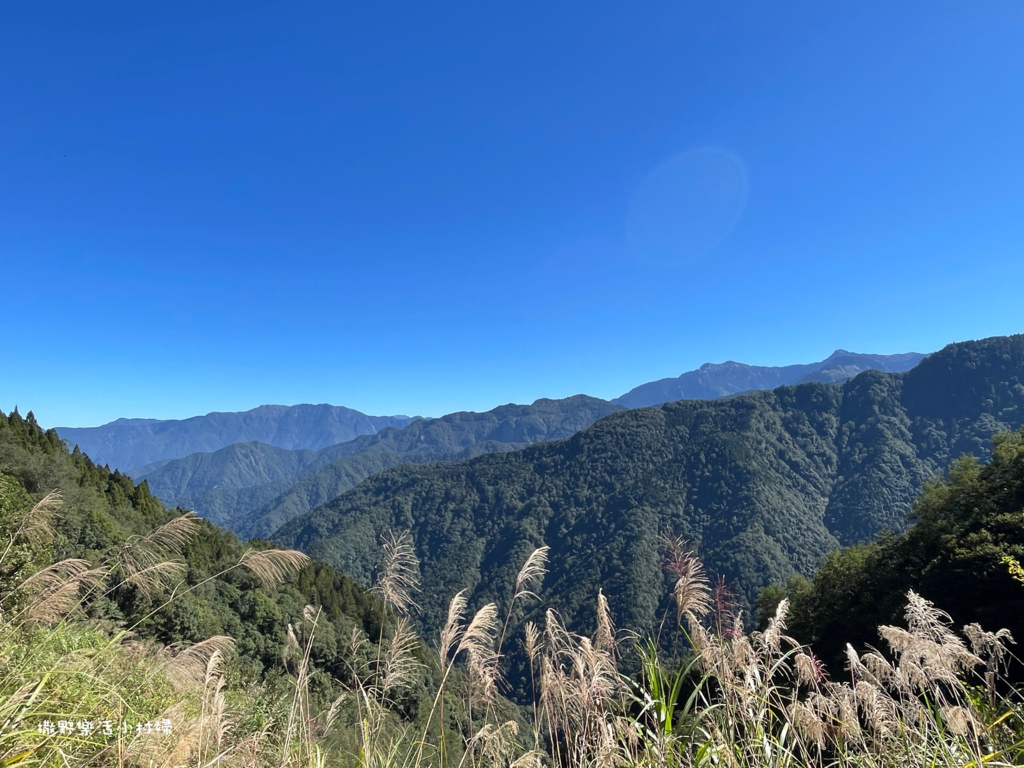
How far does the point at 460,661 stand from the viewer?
406 centimetres

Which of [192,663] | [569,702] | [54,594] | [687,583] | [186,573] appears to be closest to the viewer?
[687,583]

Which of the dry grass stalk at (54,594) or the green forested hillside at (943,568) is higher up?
the dry grass stalk at (54,594)

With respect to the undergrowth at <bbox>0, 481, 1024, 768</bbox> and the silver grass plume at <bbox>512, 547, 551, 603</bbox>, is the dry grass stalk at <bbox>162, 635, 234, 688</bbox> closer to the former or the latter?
the undergrowth at <bbox>0, 481, 1024, 768</bbox>

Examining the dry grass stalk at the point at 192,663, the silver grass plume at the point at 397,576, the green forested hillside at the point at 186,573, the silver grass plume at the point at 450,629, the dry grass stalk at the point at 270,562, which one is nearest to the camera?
the silver grass plume at the point at 450,629

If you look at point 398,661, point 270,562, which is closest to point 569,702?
point 398,661

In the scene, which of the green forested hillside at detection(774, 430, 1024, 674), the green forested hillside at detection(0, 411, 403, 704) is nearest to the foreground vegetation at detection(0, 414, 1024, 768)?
the green forested hillside at detection(0, 411, 403, 704)

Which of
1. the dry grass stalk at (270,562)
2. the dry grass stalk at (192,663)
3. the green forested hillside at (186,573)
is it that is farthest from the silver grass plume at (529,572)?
the green forested hillside at (186,573)

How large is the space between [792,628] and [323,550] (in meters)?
170

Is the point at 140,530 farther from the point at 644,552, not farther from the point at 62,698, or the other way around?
the point at 644,552

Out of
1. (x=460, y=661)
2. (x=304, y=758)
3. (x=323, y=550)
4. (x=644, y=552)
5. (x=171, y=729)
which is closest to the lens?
(x=171, y=729)

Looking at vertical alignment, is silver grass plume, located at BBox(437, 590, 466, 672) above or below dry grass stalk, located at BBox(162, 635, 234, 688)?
above

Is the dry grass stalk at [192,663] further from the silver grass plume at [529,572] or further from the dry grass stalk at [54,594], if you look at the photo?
the silver grass plume at [529,572]

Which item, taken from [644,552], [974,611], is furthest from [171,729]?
[644,552]

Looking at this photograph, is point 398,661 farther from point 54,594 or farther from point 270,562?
point 54,594
